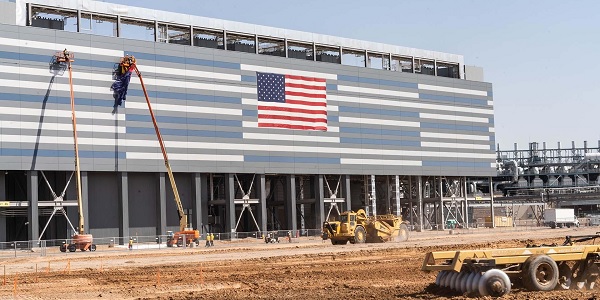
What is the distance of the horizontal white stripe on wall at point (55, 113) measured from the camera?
89.6m

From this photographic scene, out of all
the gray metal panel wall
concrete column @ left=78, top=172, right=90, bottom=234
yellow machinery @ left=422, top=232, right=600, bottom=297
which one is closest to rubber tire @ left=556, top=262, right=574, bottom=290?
yellow machinery @ left=422, top=232, right=600, bottom=297

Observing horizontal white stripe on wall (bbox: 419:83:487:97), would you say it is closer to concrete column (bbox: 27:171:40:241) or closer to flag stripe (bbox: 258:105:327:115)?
flag stripe (bbox: 258:105:327:115)

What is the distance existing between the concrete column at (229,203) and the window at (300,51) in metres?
20.1

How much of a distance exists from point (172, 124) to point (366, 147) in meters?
30.7

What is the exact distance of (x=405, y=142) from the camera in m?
127

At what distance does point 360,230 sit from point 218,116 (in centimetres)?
2968

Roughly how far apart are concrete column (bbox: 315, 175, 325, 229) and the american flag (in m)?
6.76

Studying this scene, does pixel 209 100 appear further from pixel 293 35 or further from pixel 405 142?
pixel 405 142

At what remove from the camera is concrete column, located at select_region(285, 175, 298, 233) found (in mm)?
113250

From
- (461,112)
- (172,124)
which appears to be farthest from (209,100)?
(461,112)

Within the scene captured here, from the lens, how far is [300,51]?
121 meters

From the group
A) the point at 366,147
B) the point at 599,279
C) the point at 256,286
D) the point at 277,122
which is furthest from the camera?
the point at 366,147

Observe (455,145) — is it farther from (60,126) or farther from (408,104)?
(60,126)

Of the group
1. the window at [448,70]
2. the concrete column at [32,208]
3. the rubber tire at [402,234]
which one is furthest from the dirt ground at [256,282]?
the window at [448,70]
